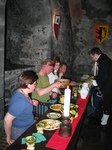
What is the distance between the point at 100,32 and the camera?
772cm

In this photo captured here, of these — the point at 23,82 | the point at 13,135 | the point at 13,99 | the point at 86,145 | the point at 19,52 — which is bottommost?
the point at 86,145

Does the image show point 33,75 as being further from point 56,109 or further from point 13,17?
point 13,17

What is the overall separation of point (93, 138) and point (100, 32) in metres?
5.56

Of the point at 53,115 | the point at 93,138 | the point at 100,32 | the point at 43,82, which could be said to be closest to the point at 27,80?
the point at 53,115

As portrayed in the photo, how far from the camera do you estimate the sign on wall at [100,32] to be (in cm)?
763

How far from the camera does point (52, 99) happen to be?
10.5 ft

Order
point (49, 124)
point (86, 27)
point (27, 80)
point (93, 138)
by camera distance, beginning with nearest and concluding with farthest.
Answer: point (49, 124)
point (27, 80)
point (93, 138)
point (86, 27)

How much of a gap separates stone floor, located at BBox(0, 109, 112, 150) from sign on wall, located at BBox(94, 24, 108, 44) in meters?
4.59

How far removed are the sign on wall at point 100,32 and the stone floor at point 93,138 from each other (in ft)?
15.1

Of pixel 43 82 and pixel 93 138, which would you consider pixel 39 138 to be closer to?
pixel 43 82

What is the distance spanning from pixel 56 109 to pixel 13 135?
2.17 feet

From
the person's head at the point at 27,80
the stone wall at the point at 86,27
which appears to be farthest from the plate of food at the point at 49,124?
the stone wall at the point at 86,27

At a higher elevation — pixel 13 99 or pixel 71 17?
pixel 71 17

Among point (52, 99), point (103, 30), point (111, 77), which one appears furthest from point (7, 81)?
point (103, 30)
